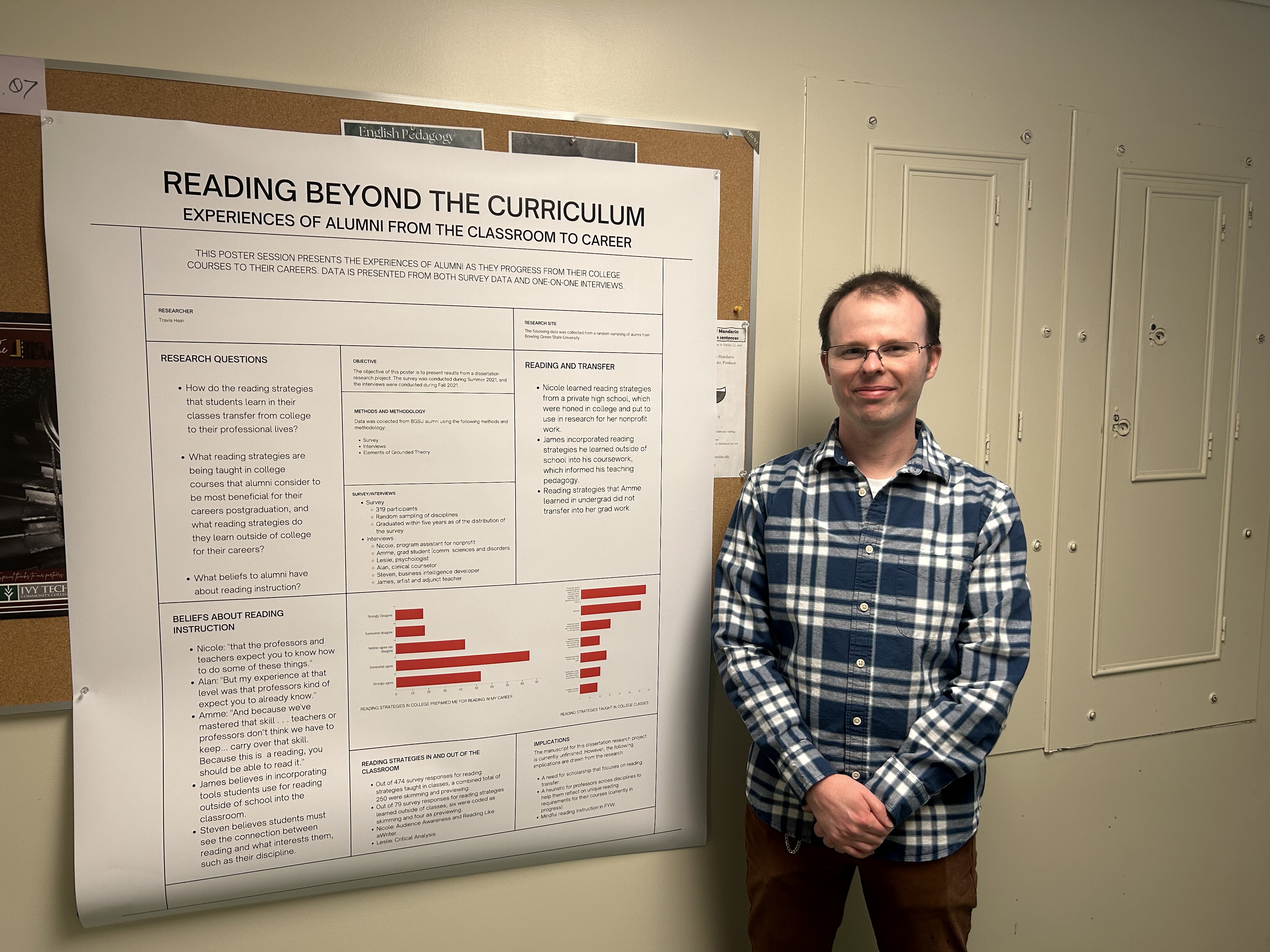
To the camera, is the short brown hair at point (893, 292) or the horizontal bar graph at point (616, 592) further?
the horizontal bar graph at point (616, 592)

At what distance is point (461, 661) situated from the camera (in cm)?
151

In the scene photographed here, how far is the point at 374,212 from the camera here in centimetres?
140

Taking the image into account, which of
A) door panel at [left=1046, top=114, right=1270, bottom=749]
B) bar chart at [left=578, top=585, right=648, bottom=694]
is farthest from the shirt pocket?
door panel at [left=1046, top=114, right=1270, bottom=749]

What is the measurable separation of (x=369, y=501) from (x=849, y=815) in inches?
39.6

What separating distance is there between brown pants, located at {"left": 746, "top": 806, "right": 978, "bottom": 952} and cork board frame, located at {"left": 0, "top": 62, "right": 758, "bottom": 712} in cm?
131

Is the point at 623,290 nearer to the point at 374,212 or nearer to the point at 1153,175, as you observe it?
the point at 374,212

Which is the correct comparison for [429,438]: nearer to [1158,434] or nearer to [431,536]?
[431,536]

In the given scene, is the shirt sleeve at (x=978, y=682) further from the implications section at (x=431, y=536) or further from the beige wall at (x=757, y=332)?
the implications section at (x=431, y=536)

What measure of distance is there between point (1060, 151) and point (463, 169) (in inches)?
53.5

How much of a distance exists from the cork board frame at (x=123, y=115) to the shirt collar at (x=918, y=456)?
2.17 feet

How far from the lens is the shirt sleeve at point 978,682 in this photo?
1280 mm

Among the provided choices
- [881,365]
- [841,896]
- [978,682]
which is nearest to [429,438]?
[881,365]

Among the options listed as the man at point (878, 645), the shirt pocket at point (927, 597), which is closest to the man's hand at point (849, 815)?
the man at point (878, 645)

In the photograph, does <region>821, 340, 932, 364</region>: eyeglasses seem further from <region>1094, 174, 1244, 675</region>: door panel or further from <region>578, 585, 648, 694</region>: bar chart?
<region>1094, 174, 1244, 675</region>: door panel
